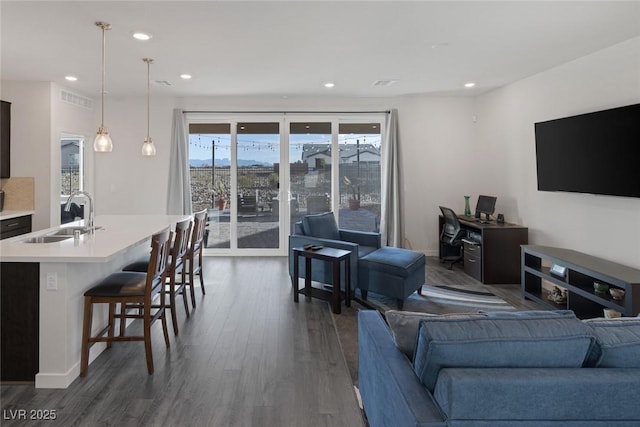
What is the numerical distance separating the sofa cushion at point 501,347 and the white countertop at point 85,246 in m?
2.11

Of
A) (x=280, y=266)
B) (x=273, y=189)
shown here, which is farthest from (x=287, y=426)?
(x=273, y=189)

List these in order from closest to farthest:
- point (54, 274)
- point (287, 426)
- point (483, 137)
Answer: point (287, 426) < point (54, 274) < point (483, 137)

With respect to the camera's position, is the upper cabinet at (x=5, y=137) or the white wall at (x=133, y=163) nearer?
the upper cabinet at (x=5, y=137)

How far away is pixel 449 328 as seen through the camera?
1371mm

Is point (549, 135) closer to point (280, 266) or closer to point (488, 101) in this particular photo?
point (488, 101)

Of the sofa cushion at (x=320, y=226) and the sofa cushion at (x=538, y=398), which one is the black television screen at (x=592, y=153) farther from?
the sofa cushion at (x=538, y=398)

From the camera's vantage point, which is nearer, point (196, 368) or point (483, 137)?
point (196, 368)

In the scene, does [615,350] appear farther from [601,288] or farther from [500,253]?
[500,253]

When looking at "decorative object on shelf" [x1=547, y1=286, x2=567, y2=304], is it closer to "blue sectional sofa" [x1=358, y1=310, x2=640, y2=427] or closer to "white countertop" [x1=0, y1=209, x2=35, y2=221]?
"blue sectional sofa" [x1=358, y1=310, x2=640, y2=427]

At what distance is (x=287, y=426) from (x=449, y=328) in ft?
4.09

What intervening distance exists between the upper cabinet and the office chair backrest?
21.1 ft

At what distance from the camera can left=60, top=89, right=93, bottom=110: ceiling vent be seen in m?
5.81

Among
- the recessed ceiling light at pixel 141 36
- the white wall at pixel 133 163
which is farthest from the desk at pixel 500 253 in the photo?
the white wall at pixel 133 163

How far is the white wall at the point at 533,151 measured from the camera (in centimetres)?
380
